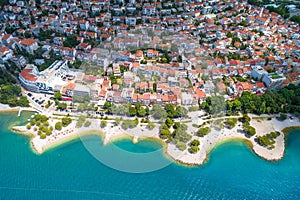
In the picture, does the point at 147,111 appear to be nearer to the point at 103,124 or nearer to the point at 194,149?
the point at 103,124

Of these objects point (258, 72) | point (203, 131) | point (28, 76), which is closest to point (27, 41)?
point (28, 76)

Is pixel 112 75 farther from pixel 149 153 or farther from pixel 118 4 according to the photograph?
pixel 118 4

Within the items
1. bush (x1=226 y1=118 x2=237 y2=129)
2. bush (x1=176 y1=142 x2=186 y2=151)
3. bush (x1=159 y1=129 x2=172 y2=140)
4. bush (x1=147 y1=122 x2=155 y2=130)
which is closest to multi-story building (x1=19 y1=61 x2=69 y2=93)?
bush (x1=147 y1=122 x2=155 y2=130)

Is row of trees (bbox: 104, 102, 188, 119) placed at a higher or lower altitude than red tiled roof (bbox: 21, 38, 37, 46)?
lower

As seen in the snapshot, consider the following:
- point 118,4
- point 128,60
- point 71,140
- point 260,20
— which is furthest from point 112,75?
point 260,20

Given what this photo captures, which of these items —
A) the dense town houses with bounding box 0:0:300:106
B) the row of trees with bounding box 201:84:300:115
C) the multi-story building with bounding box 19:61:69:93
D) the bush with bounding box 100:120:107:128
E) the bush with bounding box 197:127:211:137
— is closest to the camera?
the bush with bounding box 197:127:211:137

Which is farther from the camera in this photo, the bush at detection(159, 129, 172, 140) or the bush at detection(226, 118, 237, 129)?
the bush at detection(226, 118, 237, 129)

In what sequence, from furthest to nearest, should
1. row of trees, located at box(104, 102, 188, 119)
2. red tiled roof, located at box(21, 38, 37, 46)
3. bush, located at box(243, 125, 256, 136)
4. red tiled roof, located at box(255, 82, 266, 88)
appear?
red tiled roof, located at box(21, 38, 37, 46) → red tiled roof, located at box(255, 82, 266, 88) → row of trees, located at box(104, 102, 188, 119) → bush, located at box(243, 125, 256, 136)

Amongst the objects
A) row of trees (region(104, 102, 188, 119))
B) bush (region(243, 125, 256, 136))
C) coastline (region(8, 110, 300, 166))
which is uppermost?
row of trees (region(104, 102, 188, 119))

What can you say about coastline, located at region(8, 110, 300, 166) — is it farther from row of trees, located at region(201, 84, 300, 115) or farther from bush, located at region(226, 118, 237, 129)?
row of trees, located at region(201, 84, 300, 115)

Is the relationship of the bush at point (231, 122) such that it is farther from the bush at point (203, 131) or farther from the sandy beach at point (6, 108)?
the sandy beach at point (6, 108)
